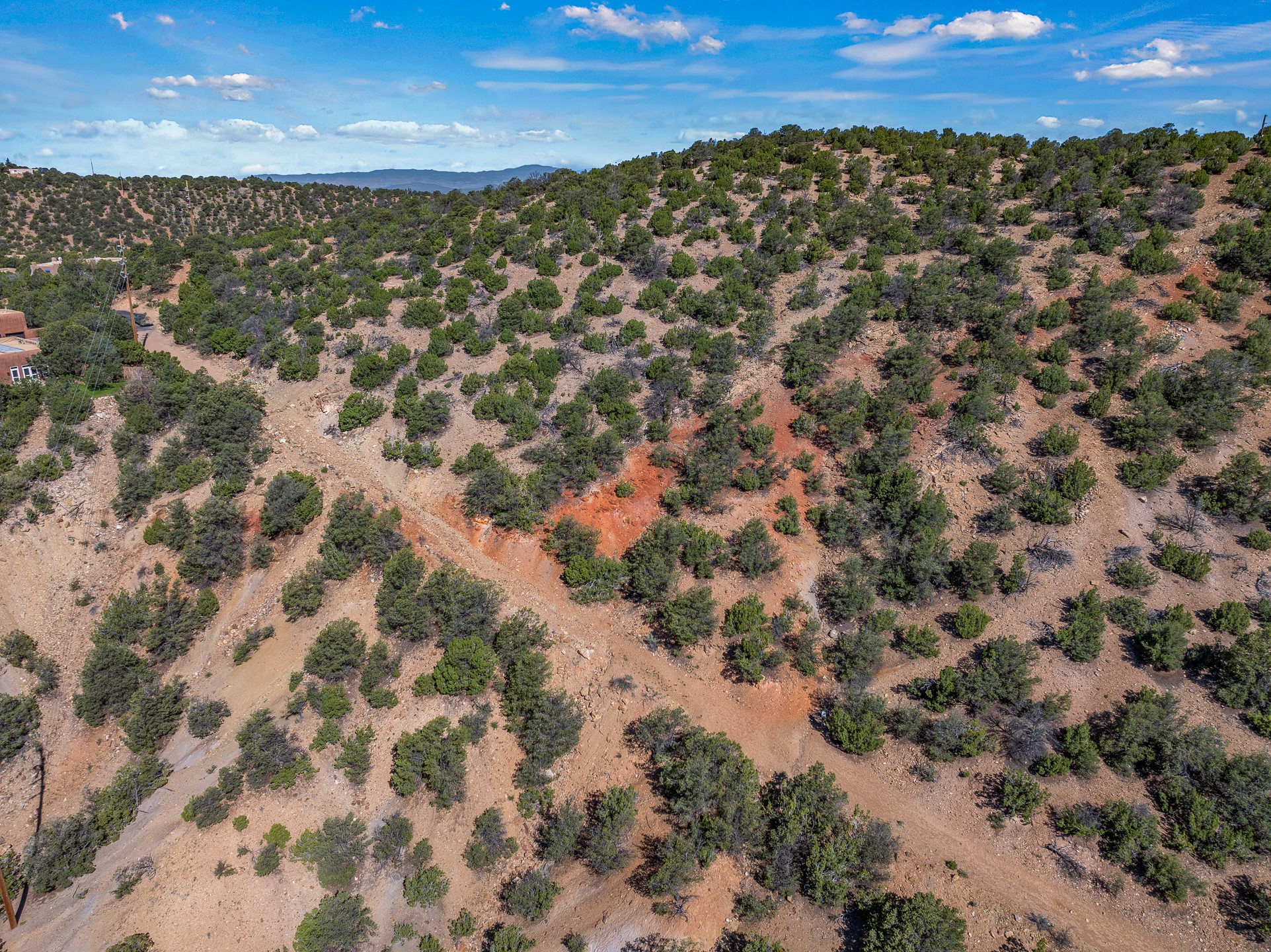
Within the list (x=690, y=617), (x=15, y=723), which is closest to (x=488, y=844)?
(x=690, y=617)

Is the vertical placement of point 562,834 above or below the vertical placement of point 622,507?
below

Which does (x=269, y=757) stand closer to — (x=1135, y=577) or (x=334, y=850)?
(x=334, y=850)

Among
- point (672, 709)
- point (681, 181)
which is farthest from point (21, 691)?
point (681, 181)

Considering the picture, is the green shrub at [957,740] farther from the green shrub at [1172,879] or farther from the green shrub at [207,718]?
the green shrub at [207,718]

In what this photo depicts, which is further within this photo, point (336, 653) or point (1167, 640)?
point (336, 653)

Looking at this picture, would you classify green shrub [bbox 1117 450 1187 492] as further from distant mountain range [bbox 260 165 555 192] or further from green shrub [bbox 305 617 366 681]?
distant mountain range [bbox 260 165 555 192]

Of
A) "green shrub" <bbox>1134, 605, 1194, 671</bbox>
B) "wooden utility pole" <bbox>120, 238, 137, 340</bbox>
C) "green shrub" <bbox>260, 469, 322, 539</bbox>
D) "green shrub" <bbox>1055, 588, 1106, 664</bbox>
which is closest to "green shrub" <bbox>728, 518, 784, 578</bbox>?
"green shrub" <bbox>1055, 588, 1106, 664</bbox>

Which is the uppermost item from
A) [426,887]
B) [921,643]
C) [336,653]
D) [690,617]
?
[690,617]
